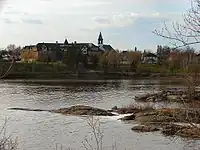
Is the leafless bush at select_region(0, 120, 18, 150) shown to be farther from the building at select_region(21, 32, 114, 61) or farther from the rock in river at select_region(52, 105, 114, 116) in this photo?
the building at select_region(21, 32, 114, 61)

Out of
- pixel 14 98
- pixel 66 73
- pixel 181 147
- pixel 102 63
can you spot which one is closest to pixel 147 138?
pixel 181 147

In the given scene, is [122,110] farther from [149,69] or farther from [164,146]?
[149,69]

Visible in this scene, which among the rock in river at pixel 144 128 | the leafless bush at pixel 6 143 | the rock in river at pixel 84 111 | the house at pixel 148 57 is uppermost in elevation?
the house at pixel 148 57

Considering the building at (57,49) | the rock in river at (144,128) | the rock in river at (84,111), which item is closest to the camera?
the rock in river at (144,128)

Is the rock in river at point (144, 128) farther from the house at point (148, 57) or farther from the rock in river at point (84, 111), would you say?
the house at point (148, 57)

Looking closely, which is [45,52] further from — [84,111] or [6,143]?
[6,143]

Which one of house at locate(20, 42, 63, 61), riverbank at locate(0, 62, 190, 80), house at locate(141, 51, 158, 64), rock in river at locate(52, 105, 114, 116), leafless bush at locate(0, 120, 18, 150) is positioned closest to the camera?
leafless bush at locate(0, 120, 18, 150)

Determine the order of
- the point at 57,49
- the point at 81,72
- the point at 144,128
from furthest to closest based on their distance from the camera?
the point at 57,49
the point at 81,72
the point at 144,128

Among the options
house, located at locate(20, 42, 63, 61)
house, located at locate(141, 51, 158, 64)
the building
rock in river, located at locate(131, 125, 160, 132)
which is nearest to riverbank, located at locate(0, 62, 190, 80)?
the building

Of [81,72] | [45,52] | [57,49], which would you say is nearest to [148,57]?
[57,49]

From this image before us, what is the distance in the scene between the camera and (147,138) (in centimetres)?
2045

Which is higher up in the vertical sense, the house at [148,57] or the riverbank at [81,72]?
the house at [148,57]

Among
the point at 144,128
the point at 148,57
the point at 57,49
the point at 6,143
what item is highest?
the point at 57,49

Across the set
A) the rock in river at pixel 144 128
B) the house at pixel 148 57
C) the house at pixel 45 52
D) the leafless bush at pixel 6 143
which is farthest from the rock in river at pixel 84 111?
the house at pixel 148 57
